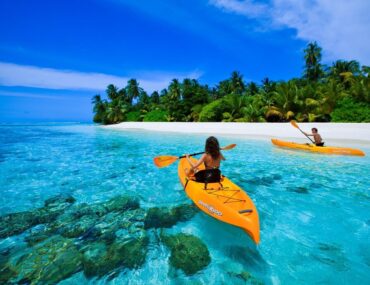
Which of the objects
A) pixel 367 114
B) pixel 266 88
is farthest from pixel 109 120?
pixel 367 114

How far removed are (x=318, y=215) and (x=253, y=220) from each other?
2592 millimetres

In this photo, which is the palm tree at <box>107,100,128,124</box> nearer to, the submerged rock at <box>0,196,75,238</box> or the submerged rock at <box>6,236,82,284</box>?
the submerged rock at <box>0,196,75,238</box>

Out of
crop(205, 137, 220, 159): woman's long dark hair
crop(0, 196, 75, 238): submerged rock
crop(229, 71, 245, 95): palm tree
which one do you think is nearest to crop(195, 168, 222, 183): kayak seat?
crop(205, 137, 220, 159): woman's long dark hair

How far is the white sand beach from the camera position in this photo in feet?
59.3

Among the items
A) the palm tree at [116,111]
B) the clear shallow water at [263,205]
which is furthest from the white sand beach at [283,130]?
the palm tree at [116,111]

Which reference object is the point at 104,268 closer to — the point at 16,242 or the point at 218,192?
the point at 16,242

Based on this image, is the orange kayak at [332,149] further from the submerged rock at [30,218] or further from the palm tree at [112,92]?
the palm tree at [112,92]

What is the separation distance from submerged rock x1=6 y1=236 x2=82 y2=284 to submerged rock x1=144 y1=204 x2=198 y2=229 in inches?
59.6

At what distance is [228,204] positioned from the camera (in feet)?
13.7

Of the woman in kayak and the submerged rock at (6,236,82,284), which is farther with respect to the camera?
the woman in kayak

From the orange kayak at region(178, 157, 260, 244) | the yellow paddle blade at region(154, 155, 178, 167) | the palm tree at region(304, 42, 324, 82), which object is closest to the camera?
the orange kayak at region(178, 157, 260, 244)

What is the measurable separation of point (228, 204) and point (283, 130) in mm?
21014

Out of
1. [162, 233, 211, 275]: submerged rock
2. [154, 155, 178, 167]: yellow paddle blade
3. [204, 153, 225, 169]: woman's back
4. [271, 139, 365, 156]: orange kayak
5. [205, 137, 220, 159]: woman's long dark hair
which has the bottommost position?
[162, 233, 211, 275]: submerged rock

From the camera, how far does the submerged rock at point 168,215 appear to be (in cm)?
492
